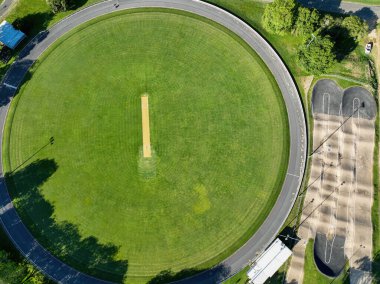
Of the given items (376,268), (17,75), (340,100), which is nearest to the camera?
(376,268)

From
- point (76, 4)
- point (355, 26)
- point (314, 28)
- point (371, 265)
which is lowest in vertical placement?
point (371, 265)

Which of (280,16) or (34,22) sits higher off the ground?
(34,22)

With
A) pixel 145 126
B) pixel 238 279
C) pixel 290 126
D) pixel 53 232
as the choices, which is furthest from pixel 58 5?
pixel 238 279

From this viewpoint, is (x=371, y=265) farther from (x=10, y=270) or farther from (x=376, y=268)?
(x=10, y=270)

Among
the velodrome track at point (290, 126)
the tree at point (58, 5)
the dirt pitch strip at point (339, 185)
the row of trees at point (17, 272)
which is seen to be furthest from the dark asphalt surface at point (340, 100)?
the row of trees at point (17, 272)

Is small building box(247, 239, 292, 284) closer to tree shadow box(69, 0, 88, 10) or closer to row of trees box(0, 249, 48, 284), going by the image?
row of trees box(0, 249, 48, 284)

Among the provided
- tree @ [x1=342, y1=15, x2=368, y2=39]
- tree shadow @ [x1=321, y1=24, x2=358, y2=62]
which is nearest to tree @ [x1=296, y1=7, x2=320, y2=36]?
tree shadow @ [x1=321, y1=24, x2=358, y2=62]
